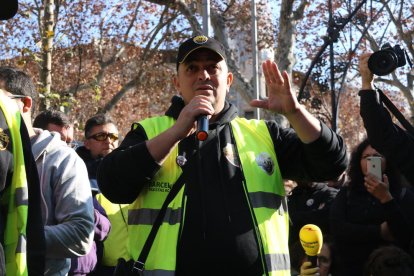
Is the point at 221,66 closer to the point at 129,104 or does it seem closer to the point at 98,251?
the point at 98,251

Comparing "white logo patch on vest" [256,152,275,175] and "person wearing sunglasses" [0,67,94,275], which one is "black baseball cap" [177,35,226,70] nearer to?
"white logo patch on vest" [256,152,275,175]

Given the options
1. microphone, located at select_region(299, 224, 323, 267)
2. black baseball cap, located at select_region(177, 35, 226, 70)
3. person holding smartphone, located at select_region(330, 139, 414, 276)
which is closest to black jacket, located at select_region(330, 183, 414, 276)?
person holding smartphone, located at select_region(330, 139, 414, 276)

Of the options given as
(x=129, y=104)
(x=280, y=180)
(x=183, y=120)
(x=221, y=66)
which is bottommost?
(x=280, y=180)

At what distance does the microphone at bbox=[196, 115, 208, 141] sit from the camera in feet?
11.1

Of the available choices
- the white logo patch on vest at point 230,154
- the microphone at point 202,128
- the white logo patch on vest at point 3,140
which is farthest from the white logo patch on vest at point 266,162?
the white logo patch on vest at point 3,140

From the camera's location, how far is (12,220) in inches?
109

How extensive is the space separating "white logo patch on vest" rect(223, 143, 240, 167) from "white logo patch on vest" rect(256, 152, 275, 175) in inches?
3.9

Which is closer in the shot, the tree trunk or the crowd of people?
the crowd of people

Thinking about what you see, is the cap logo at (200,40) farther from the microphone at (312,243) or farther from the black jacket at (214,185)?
the microphone at (312,243)

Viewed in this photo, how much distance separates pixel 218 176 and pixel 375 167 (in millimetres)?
2528

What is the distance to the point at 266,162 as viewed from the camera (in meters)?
3.68

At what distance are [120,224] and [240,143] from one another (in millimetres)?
2504

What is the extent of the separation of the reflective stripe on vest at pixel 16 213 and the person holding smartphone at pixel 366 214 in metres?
3.46

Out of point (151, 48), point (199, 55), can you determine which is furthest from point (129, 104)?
point (199, 55)
